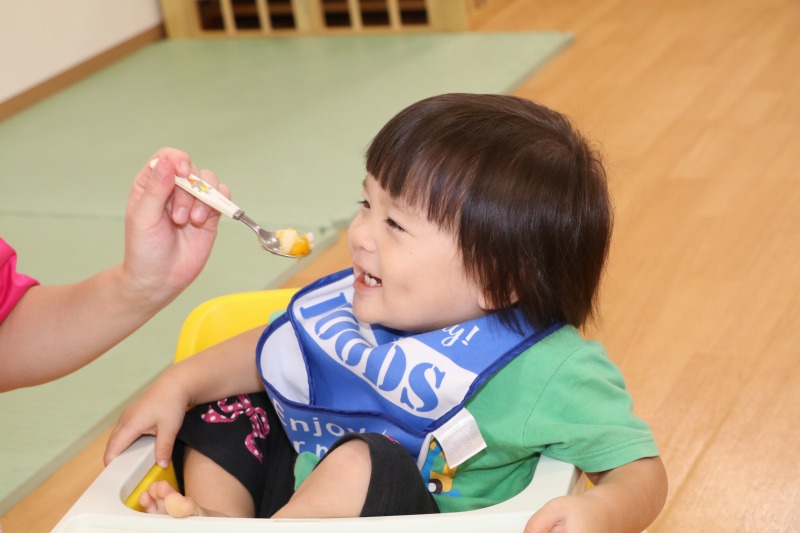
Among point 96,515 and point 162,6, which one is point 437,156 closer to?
point 96,515

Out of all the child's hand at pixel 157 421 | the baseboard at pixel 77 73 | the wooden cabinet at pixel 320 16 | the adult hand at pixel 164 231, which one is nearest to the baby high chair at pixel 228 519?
the child's hand at pixel 157 421

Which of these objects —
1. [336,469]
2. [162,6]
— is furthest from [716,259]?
[162,6]

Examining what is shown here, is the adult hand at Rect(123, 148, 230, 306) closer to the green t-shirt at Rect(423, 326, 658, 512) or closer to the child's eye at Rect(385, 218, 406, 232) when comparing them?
the child's eye at Rect(385, 218, 406, 232)

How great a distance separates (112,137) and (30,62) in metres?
0.46

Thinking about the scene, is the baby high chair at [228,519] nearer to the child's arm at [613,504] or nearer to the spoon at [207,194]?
the child's arm at [613,504]

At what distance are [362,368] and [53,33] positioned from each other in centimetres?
207

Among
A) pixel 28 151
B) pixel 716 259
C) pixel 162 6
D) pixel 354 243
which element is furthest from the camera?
pixel 162 6

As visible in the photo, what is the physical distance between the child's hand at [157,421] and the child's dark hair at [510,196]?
245 mm

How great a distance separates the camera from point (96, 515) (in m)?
0.73

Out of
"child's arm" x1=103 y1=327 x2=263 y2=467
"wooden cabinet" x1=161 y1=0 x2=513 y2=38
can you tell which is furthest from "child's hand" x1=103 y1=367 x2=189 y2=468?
"wooden cabinet" x1=161 y1=0 x2=513 y2=38

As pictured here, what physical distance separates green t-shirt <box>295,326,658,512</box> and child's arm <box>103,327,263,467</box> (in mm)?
205

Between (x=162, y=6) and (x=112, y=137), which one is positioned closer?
(x=112, y=137)

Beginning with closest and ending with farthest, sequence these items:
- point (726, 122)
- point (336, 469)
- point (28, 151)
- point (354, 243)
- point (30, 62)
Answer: point (336, 469)
point (354, 243)
point (726, 122)
point (28, 151)
point (30, 62)

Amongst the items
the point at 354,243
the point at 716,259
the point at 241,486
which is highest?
the point at 354,243
